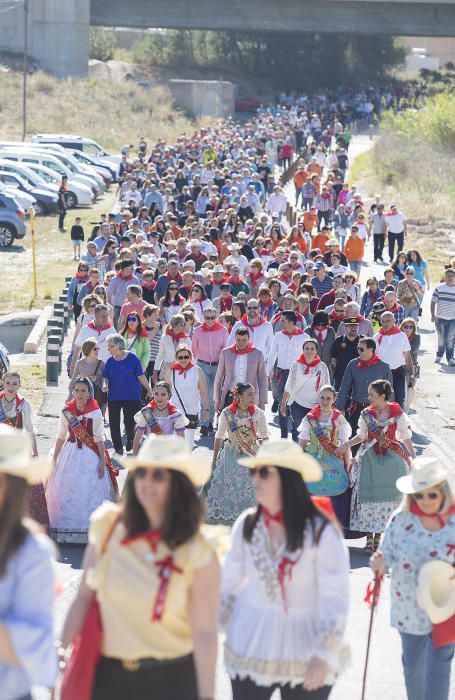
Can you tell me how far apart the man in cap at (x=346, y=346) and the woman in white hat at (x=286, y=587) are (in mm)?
9984

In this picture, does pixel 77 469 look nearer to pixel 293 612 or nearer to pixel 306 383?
pixel 306 383

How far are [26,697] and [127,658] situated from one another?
37 cm

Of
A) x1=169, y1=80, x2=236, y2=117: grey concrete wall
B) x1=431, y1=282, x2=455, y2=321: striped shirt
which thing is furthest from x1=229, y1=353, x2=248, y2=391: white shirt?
x1=169, y1=80, x2=236, y2=117: grey concrete wall

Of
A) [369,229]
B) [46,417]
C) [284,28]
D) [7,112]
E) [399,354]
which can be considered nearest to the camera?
[399,354]

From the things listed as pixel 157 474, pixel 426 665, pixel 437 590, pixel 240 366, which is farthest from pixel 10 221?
pixel 157 474

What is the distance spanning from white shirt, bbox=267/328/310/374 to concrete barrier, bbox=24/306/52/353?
752 centimetres

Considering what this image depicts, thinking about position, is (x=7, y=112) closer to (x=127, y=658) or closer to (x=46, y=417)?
(x=46, y=417)

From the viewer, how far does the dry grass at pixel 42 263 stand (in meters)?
28.3

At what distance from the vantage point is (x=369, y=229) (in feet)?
117

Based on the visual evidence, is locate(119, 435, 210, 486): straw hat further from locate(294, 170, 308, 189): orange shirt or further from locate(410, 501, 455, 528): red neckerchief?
locate(294, 170, 308, 189): orange shirt

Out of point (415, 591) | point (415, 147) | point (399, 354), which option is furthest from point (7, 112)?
point (415, 591)

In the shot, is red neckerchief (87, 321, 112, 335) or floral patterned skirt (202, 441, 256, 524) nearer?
floral patterned skirt (202, 441, 256, 524)

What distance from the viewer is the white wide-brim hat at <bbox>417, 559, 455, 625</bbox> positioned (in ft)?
22.2

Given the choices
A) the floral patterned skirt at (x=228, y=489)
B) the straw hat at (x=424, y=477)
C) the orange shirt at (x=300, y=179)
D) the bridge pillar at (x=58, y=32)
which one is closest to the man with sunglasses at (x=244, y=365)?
the floral patterned skirt at (x=228, y=489)
